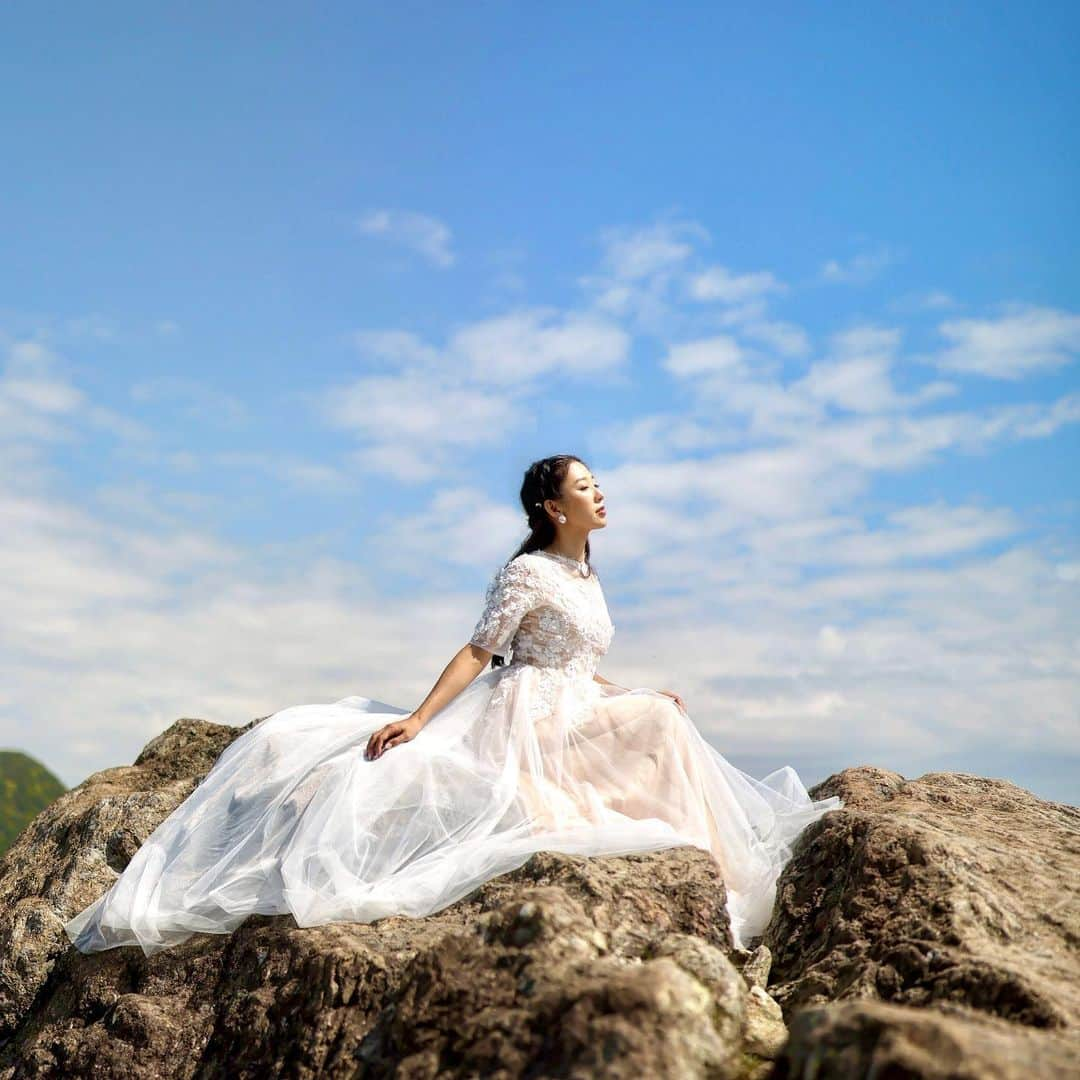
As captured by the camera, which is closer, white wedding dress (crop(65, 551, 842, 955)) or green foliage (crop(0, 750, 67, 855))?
white wedding dress (crop(65, 551, 842, 955))

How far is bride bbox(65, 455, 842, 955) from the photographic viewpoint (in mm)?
5645

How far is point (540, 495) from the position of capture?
7.43 metres

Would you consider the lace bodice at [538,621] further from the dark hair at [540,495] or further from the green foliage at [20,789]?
the green foliage at [20,789]

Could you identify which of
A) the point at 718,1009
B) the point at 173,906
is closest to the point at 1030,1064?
the point at 718,1009

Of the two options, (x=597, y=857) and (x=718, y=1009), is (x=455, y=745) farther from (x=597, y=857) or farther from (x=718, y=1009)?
(x=718, y=1009)

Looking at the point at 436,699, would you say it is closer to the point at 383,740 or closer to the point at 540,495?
the point at 383,740

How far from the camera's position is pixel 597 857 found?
5.24 meters

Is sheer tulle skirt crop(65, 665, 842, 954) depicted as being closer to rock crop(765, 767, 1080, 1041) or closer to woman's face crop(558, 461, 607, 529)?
rock crop(765, 767, 1080, 1041)

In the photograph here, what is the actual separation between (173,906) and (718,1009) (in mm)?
3637

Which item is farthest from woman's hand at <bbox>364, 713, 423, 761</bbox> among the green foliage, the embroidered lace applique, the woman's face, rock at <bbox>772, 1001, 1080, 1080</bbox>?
the green foliage

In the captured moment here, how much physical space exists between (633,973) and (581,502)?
169 inches

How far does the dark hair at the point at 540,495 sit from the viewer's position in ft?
24.2

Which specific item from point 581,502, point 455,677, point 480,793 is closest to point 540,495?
point 581,502

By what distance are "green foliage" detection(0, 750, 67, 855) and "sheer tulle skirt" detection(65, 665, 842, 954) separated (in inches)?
386
